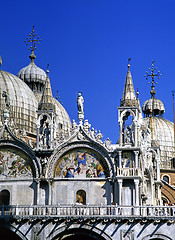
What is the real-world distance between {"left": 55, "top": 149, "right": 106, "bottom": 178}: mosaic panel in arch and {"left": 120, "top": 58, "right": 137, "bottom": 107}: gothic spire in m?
3.36

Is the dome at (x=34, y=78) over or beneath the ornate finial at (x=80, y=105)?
over

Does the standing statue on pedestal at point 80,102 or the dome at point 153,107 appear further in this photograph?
the dome at point 153,107

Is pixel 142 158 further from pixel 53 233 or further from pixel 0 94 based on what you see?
pixel 0 94

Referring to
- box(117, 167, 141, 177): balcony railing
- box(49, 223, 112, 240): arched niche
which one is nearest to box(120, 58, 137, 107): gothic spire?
box(117, 167, 141, 177): balcony railing

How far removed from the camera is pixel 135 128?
3791cm

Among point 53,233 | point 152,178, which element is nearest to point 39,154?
point 53,233

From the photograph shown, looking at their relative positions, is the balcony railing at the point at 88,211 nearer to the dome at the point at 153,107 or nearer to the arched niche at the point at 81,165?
the arched niche at the point at 81,165

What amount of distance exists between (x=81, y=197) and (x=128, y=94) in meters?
6.38

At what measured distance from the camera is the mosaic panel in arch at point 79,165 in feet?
125

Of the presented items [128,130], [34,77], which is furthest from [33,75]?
[128,130]

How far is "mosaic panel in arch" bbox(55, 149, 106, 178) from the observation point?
125 feet

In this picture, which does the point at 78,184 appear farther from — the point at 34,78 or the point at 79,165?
the point at 34,78

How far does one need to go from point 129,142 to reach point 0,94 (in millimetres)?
13206

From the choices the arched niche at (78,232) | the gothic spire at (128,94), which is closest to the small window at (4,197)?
the arched niche at (78,232)
